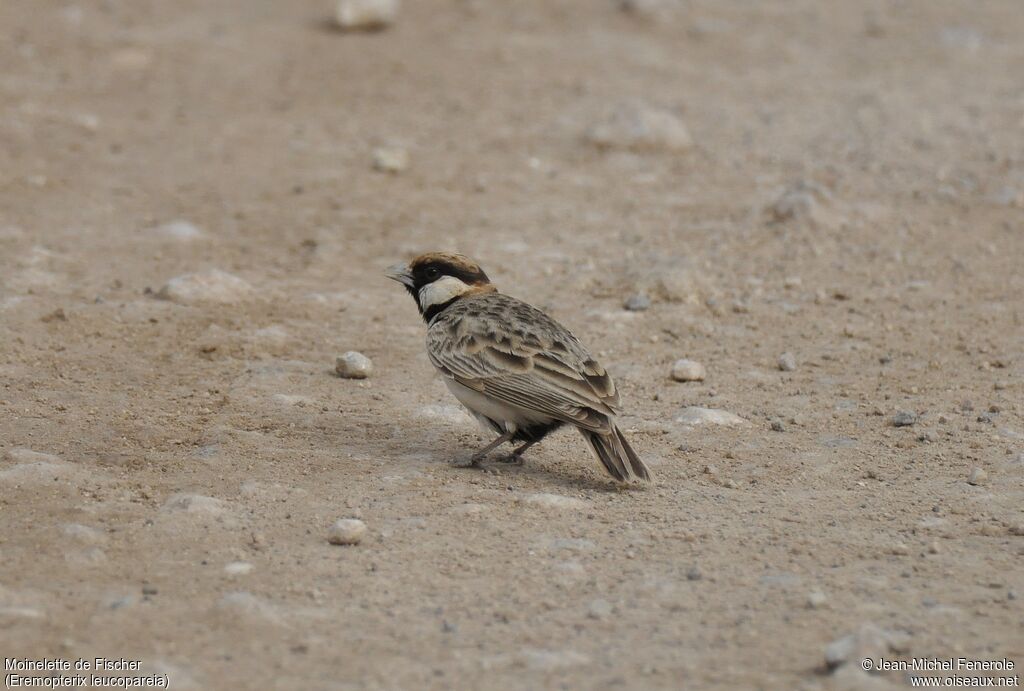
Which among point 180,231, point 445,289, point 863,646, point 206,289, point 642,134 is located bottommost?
point 180,231

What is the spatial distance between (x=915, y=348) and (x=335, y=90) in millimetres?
6112

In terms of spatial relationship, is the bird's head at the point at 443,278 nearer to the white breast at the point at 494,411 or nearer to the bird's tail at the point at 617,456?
the white breast at the point at 494,411

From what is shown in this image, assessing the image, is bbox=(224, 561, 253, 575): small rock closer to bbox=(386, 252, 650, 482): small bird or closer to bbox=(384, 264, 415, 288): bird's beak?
bbox=(386, 252, 650, 482): small bird

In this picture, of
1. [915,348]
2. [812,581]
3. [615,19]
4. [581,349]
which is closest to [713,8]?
[615,19]

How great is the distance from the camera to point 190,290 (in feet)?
26.5

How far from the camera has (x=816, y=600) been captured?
4742 mm

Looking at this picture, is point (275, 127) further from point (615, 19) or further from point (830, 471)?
point (830, 471)

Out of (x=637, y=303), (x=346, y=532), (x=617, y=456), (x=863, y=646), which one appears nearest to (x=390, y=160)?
(x=637, y=303)

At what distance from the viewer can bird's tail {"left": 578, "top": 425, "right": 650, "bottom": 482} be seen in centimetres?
580

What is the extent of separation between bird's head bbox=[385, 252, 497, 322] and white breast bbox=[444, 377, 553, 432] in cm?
65

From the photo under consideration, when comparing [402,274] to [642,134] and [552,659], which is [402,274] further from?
[642,134]

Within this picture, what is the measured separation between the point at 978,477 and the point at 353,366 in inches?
125

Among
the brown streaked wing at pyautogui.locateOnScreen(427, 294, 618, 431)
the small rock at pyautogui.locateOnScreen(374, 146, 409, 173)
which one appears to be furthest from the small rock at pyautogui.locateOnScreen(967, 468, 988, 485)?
the small rock at pyautogui.locateOnScreen(374, 146, 409, 173)

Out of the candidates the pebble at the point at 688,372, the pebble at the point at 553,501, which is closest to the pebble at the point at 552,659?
the pebble at the point at 553,501
